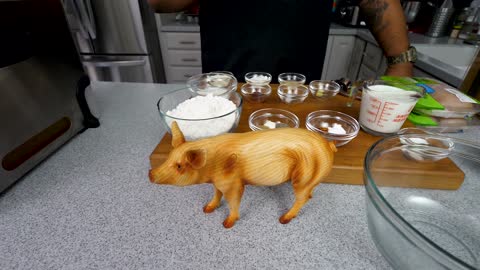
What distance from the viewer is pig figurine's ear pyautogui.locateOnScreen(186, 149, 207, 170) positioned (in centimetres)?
34

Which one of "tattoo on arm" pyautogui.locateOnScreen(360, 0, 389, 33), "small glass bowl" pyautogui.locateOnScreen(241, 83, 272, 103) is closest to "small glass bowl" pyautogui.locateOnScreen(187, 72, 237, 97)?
"small glass bowl" pyautogui.locateOnScreen(241, 83, 272, 103)

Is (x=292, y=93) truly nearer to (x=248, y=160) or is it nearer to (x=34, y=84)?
(x=248, y=160)

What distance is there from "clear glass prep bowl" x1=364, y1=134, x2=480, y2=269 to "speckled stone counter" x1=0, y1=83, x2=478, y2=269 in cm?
7

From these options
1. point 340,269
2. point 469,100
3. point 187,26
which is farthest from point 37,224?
point 187,26

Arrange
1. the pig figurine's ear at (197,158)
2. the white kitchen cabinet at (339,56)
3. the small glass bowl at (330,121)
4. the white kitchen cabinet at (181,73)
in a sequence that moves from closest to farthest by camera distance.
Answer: the pig figurine's ear at (197,158) < the small glass bowl at (330,121) < the white kitchen cabinet at (339,56) < the white kitchen cabinet at (181,73)

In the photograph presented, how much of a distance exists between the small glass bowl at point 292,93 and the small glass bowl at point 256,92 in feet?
0.16

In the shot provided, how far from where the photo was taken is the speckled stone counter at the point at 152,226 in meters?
0.37

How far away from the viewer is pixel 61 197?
487 mm

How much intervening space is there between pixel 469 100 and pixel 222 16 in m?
0.93

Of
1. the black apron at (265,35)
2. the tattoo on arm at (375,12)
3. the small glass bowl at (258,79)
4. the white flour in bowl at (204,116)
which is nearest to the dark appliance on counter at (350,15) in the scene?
the tattoo on arm at (375,12)

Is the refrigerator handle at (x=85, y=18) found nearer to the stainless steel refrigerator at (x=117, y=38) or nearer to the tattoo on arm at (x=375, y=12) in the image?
the stainless steel refrigerator at (x=117, y=38)

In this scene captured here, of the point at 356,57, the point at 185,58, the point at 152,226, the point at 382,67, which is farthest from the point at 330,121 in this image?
the point at 185,58

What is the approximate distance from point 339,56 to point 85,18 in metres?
2.24

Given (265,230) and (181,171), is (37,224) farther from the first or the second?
(265,230)
